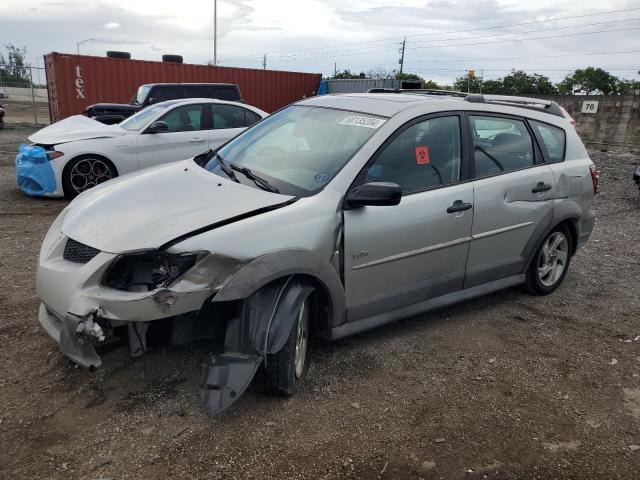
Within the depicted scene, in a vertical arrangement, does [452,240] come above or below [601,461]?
above

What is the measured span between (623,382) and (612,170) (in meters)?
10.9

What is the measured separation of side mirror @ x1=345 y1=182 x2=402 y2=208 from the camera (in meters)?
3.13

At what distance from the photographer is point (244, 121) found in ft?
29.7

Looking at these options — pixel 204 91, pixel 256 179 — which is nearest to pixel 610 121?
pixel 204 91

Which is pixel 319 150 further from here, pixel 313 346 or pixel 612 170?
pixel 612 170

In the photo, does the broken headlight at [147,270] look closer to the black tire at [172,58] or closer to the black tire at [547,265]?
the black tire at [547,265]

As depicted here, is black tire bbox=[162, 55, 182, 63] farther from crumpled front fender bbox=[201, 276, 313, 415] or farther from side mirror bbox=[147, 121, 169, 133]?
crumpled front fender bbox=[201, 276, 313, 415]

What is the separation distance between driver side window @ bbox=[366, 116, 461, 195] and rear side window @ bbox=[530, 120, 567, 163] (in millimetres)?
1057

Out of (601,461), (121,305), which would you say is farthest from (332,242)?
(601,461)

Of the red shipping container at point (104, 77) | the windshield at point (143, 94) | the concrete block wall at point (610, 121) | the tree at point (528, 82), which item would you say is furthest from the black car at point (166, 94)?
the tree at point (528, 82)

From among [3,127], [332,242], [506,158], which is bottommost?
[3,127]

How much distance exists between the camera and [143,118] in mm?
8445

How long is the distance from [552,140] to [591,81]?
47286 millimetres

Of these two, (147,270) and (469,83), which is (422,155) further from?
(469,83)
